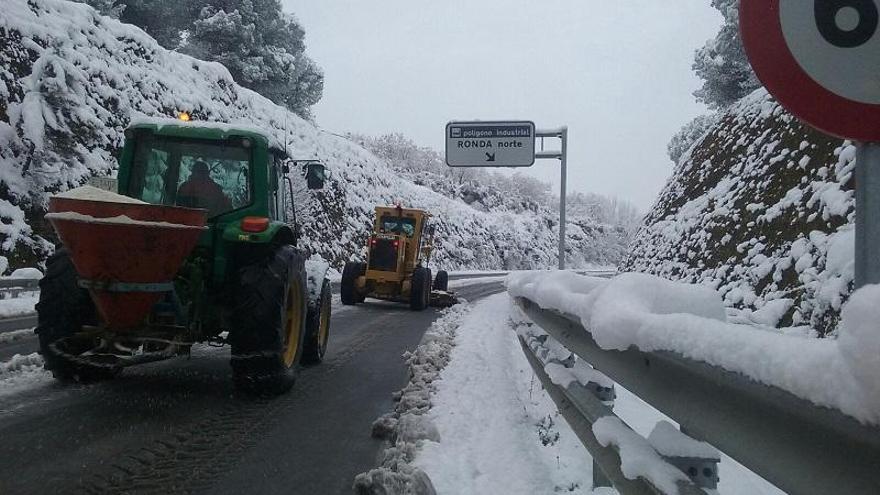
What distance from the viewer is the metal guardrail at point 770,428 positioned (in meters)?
1.12

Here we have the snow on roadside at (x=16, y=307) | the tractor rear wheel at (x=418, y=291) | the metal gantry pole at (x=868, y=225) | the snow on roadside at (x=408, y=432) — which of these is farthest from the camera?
the tractor rear wheel at (x=418, y=291)

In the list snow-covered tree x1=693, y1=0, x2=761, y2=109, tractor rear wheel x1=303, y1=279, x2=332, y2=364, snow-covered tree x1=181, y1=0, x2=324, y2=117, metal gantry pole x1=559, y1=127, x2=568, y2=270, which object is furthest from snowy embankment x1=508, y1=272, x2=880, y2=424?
snow-covered tree x1=181, y1=0, x2=324, y2=117

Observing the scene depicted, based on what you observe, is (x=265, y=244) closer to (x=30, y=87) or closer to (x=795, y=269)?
(x=795, y=269)

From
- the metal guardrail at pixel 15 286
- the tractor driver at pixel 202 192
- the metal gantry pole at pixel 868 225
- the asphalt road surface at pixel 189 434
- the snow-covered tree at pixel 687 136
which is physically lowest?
the asphalt road surface at pixel 189 434

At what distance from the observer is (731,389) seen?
4.97ft

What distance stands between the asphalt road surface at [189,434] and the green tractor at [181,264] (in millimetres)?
322

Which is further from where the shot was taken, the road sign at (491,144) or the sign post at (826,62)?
the road sign at (491,144)

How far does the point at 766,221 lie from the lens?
9.18 m

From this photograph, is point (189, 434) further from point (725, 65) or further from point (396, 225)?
point (725, 65)

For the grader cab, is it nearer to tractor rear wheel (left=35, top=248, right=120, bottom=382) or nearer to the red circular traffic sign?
tractor rear wheel (left=35, top=248, right=120, bottom=382)

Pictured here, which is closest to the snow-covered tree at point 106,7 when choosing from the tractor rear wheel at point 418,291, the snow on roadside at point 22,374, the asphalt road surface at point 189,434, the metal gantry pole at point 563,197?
the tractor rear wheel at point 418,291

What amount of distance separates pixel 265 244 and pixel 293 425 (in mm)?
1606

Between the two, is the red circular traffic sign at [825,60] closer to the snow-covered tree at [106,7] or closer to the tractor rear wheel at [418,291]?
the tractor rear wheel at [418,291]

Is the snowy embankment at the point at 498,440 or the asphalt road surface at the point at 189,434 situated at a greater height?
the snowy embankment at the point at 498,440
